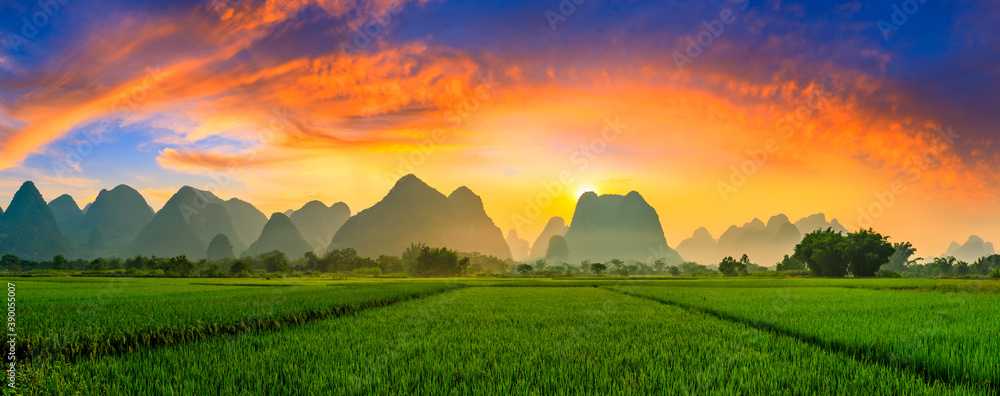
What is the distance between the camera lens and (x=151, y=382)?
14.6ft

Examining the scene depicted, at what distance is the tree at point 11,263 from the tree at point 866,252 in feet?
441

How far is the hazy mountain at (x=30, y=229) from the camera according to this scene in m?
153

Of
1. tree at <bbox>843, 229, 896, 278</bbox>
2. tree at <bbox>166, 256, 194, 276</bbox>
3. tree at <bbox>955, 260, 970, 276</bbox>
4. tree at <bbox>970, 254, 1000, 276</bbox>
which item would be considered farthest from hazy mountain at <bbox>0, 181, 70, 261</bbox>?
tree at <bbox>970, 254, 1000, 276</bbox>

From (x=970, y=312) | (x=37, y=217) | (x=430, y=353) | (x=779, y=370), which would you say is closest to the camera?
(x=779, y=370)

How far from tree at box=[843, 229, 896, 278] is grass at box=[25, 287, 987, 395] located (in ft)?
237

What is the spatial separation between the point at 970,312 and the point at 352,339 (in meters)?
16.0

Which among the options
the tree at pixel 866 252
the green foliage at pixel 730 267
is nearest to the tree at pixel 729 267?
the green foliage at pixel 730 267

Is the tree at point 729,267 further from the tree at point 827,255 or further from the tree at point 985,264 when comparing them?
the tree at point 985,264

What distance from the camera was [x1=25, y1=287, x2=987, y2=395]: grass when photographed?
4.25 meters

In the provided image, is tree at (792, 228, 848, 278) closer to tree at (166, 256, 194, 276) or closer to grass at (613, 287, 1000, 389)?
grass at (613, 287, 1000, 389)

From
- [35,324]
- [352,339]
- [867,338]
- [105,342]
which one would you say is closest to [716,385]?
[867,338]

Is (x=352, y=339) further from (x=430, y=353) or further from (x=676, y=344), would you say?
(x=676, y=344)

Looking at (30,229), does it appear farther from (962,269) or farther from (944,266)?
(962,269)

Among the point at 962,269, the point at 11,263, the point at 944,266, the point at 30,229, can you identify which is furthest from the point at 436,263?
the point at 30,229
